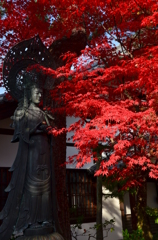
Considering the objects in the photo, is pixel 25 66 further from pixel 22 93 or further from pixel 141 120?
pixel 141 120

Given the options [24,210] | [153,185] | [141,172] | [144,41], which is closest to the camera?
[24,210]

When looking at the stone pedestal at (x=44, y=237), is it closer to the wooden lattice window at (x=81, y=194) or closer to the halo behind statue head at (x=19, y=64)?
the halo behind statue head at (x=19, y=64)

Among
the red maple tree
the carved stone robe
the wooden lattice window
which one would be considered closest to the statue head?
the carved stone robe

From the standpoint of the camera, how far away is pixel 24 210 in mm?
5207

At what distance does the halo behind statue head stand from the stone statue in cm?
30

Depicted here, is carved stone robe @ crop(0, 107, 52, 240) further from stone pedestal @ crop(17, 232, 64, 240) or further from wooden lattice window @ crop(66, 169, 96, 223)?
wooden lattice window @ crop(66, 169, 96, 223)

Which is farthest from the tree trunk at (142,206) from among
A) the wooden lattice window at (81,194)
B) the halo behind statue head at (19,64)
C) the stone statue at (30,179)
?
the halo behind statue head at (19,64)

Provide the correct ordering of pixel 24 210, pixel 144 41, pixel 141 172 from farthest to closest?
pixel 144 41, pixel 141 172, pixel 24 210

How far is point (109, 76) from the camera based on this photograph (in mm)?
7332

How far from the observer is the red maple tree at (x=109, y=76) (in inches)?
244

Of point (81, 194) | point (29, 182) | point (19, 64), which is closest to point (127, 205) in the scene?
point (81, 194)

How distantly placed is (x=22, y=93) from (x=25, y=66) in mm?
596

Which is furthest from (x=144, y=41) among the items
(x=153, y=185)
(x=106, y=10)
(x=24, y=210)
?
(x=153, y=185)

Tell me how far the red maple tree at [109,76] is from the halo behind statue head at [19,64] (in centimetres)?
53
